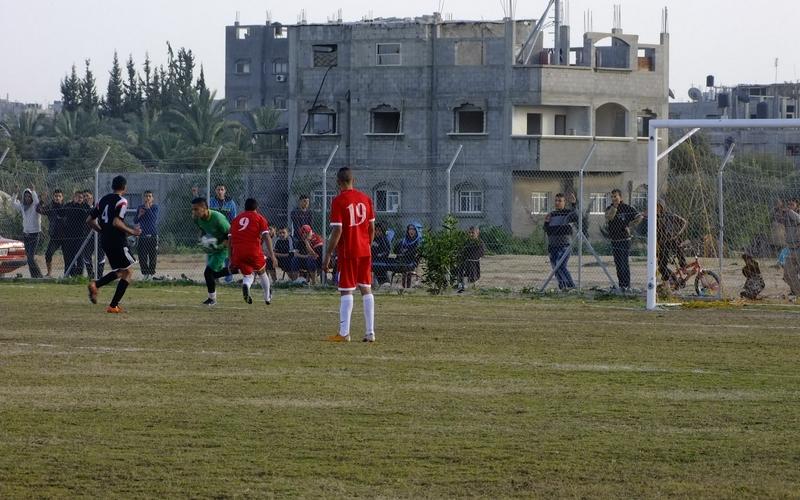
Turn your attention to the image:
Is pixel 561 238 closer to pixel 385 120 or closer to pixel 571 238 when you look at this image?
pixel 571 238

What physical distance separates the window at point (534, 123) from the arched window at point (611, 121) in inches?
156

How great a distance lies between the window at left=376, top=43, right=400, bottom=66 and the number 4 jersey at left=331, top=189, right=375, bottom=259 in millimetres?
56375

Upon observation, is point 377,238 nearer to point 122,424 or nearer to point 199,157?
point 122,424

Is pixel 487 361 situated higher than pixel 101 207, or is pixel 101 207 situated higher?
pixel 101 207

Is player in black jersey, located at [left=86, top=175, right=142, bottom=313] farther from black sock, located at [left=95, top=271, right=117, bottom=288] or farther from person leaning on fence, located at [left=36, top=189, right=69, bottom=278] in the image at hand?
person leaning on fence, located at [left=36, top=189, right=69, bottom=278]

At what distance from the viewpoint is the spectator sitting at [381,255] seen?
83.8 feet

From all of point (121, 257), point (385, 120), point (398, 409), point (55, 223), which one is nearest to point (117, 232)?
point (121, 257)

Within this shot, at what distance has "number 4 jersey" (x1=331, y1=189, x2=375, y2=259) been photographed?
15.4 meters

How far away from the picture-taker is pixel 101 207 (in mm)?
19453

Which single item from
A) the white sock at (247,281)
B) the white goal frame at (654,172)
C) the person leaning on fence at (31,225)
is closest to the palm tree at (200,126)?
the person leaning on fence at (31,225)

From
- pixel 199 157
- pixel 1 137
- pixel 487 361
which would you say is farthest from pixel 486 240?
pixel 1 137

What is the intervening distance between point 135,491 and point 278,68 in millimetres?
121445

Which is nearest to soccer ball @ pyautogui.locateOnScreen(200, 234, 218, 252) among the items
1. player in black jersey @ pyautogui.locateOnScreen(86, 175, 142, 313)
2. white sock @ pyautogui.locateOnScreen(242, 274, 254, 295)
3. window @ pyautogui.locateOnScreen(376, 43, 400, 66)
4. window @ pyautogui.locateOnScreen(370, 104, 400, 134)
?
white sock @ pyautogui.locateOnScreen(242, 274, 254, 295)

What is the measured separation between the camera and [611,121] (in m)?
72.3
